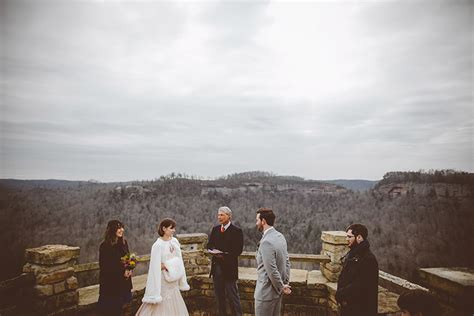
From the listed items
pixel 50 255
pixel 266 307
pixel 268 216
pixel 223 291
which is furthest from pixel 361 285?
pixel 50 255

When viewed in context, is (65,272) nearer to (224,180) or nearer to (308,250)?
(308,250)

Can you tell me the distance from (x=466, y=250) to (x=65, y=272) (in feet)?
62.1

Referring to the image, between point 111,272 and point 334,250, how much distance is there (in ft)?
13.6

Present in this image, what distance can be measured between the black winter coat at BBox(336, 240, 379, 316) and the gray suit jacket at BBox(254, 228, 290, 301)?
0.82m

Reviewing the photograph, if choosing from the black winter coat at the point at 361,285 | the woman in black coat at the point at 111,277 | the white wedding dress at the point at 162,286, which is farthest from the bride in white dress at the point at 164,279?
the black winter coat at the point at 361,285

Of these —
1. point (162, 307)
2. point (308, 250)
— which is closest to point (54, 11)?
point (162, 307)

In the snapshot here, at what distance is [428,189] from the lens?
25.0 metres

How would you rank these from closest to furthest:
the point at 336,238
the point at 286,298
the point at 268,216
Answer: the point at 268,216
the point at 336,238
the point at 286,298

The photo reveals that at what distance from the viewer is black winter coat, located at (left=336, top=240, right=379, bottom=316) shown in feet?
11.8

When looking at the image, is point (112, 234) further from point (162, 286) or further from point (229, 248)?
point (229, 248)

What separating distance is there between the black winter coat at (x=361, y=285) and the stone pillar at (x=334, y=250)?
2.17 m

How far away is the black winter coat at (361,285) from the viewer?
359cm

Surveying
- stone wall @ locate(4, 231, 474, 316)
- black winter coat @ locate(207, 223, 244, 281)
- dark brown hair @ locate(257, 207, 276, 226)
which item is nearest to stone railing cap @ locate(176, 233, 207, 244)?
stone wall @ locate(4, 231, 474, 316)

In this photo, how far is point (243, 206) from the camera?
24781 millimetres
